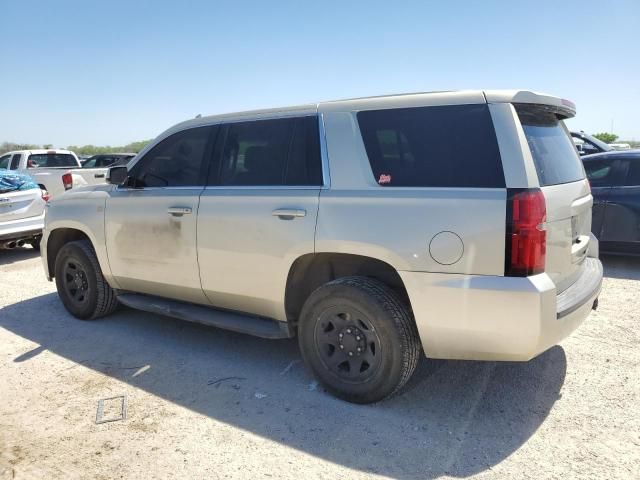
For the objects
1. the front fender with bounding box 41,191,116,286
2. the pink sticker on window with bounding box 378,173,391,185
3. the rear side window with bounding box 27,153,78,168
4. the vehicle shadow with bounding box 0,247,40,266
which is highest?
the rear side window with bounding box 27,153,78,168

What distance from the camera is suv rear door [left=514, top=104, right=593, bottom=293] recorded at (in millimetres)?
2930

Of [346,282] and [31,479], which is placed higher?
[346,282]

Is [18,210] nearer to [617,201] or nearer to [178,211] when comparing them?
[178,211]

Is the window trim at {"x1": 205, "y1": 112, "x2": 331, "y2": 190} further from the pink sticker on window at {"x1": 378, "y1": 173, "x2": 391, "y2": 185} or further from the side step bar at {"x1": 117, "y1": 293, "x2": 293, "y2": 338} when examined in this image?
the side step bar at {"x1": 117, "y1": 293, "x2": 293, "y2": 338}

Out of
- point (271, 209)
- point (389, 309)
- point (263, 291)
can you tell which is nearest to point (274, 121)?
point (271, 209)

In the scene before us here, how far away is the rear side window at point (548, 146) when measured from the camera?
302 cm

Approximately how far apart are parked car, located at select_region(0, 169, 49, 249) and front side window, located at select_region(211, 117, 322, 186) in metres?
5.97

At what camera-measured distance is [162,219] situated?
4270 mm

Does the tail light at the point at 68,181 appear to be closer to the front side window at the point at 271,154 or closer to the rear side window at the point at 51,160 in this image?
the rear side window at the point at 51,160

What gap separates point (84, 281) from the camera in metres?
5.18

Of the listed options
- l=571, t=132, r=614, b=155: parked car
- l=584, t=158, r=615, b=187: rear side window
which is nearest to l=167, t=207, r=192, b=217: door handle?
l=584, t=158, r=615, b=187: rear side window

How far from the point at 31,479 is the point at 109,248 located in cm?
237

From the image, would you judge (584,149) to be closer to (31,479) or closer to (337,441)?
(337,441)

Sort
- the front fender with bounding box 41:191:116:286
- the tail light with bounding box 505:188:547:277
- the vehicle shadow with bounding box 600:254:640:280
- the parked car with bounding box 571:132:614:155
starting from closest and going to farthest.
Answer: the tail light with bounding box 505:188:547:277, the front fender with bounding box 41:191:116:286, the vehicle shadow with bounding box 600:254:640:280, the parked car with bounding box 571:132:614:155
